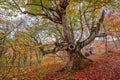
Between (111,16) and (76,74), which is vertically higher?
(111,16)

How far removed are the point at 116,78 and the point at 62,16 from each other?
4.98 meters

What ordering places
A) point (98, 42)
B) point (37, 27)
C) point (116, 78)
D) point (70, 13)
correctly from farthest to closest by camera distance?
point (98, 42), point (37, 27), point (70, 13), point (116, 78)

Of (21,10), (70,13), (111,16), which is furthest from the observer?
(111,16)

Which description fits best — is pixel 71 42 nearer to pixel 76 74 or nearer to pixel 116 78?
pixel 76 74

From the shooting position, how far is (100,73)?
411 inches

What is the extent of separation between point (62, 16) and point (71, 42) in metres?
1.79

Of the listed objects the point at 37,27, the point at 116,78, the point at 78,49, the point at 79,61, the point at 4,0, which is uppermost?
the point at 4,0

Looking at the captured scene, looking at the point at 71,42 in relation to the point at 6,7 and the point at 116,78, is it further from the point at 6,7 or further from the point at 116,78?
the point at 6,7

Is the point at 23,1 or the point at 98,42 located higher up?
the point at 23,1

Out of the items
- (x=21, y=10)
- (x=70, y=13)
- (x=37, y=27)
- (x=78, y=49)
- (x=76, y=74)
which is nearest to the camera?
(x=21, y=10)

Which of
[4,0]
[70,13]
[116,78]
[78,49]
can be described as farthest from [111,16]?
[4,0]

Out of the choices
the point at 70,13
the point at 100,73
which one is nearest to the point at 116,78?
the point at 100,73

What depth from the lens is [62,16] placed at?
35.6 feet

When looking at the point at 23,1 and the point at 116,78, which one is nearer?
the point at 116,78
